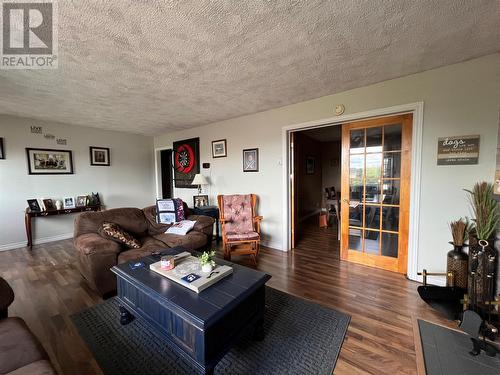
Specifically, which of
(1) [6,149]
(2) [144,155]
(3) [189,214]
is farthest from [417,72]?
(1) [6,149]

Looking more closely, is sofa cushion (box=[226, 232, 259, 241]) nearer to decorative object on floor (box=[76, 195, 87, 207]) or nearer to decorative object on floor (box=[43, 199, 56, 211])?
decorative object on floor (box=[76, 195, 87, 207])

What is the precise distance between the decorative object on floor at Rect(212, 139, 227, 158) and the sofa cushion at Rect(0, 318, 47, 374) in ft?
11.4

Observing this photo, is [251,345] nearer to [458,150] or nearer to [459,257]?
[459,257]

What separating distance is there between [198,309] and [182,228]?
1920 millimetres

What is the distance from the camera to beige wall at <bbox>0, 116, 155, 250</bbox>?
12.4 feet

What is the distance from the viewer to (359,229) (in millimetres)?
3012

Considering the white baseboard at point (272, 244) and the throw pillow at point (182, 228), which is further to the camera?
the white baseboard at point (272, 244)

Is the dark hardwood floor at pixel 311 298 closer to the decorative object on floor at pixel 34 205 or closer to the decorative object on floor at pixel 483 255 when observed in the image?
the decorative object on floor at pixel 483 255

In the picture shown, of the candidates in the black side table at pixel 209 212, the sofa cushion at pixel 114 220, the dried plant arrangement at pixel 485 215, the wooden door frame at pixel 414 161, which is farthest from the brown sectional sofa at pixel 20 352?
the wooden door frame at pixel 414 161

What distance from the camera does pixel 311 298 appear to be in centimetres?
223

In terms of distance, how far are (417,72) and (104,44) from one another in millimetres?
3051

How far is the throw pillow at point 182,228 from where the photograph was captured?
306cm

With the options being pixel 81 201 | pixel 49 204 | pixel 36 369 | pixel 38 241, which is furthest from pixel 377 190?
pixel 38 241

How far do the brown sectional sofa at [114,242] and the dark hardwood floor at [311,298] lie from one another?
10.7 inches
